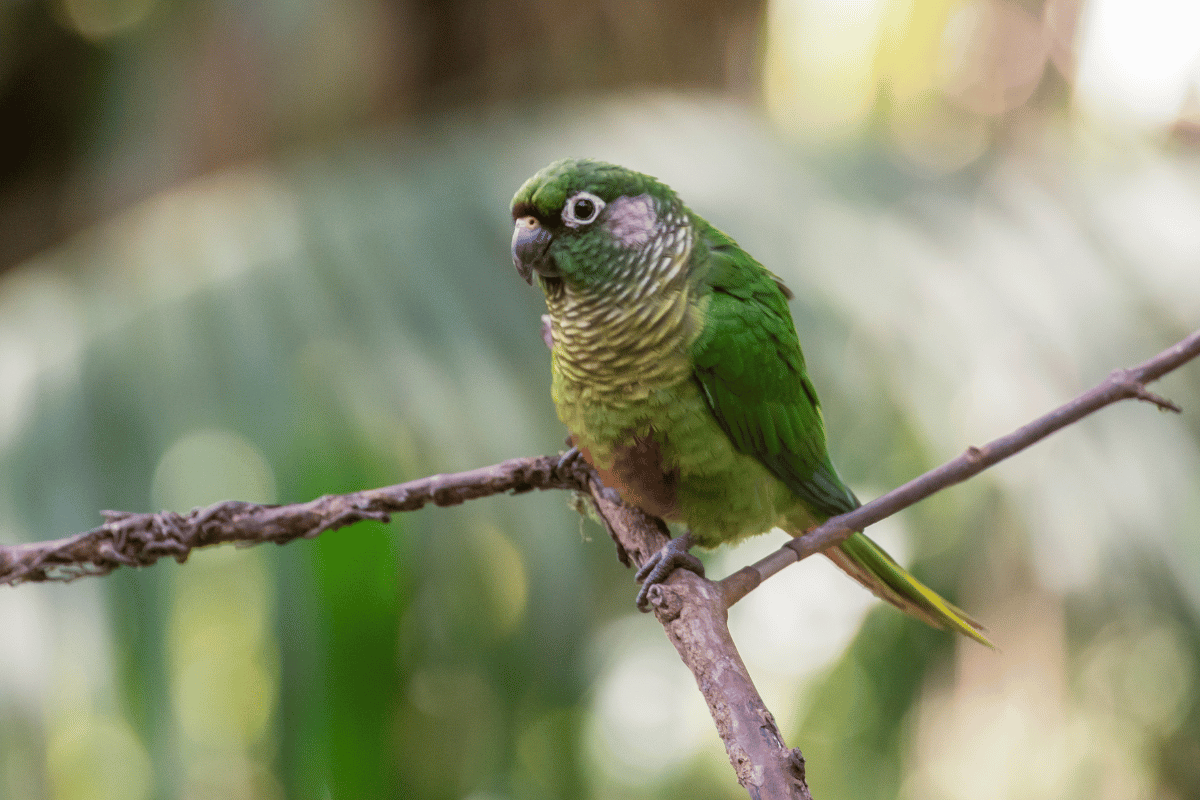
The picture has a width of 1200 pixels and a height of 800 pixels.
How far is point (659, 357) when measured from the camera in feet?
3.68

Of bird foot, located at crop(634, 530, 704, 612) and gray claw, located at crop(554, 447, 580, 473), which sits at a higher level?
gray claw, located at crop(554, 447, 580, 473)

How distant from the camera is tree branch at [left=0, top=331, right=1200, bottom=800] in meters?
0.76

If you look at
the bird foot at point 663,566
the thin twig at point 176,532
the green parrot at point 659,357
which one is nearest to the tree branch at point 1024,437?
the bird foot at point 663,566

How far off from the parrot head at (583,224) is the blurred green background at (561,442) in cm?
56

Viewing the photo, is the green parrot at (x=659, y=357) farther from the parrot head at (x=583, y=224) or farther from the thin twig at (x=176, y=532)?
the thin twig at (x=176, y=532)

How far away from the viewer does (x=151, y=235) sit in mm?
2160

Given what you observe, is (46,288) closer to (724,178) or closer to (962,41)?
(724,178)

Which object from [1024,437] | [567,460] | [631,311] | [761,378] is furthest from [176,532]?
[1024,437]

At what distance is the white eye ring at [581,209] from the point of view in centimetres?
112

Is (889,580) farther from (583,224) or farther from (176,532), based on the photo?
(176,532)

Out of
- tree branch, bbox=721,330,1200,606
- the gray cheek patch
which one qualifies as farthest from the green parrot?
tree branch, bbox=721,330,1200,606

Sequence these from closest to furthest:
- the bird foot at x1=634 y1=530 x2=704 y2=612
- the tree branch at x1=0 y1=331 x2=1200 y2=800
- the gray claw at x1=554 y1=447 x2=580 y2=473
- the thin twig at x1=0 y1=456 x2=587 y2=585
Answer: the tree branch at x1=0 y1=331 x2=1200 y2=800
the thin twig at x1=0 y1=456 x2=587 y2=585
the bird foot at x1=634 y1=530 x2=704 y2=612
the gray claw at x1=554 y1=447 x2=580 y2=473

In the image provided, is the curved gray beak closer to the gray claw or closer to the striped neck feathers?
the striped neck feathers

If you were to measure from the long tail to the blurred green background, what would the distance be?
49 cm
